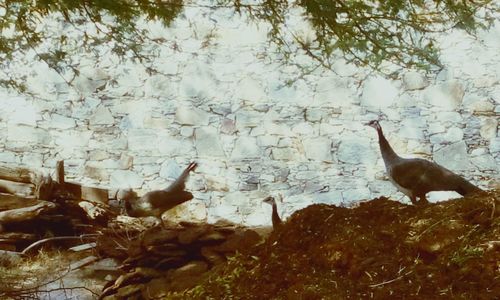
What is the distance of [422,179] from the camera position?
2326 mm

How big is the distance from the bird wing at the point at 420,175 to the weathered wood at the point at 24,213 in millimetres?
2331

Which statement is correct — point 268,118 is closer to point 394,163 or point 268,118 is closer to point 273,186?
point 273,186

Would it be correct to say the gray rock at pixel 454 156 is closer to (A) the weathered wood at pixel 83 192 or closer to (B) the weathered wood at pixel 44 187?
(A) the weathered wood at pixel 83 192

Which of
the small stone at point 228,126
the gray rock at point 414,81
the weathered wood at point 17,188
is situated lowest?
the weathered wood at point 17,188

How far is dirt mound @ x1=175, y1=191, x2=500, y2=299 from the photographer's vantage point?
1.18 meters

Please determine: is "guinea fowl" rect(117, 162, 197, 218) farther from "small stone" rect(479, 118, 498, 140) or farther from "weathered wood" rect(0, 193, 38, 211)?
"small stone" rect(479, 118, 498, 140)

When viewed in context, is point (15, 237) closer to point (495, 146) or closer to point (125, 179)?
point (125, 179)

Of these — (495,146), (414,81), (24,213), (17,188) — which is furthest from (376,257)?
(17,188)

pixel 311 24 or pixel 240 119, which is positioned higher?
pixel 311 24

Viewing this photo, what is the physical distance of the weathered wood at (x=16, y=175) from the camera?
4.14 m

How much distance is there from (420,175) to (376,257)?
114 centimetres

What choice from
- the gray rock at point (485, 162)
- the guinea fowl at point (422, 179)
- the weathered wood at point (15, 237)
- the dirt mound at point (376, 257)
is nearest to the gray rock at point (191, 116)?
the weathered wood at point (15, 237)

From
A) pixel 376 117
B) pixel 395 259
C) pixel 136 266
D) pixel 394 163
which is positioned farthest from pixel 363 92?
pixel 395 259

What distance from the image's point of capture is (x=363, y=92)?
429 centimetres
